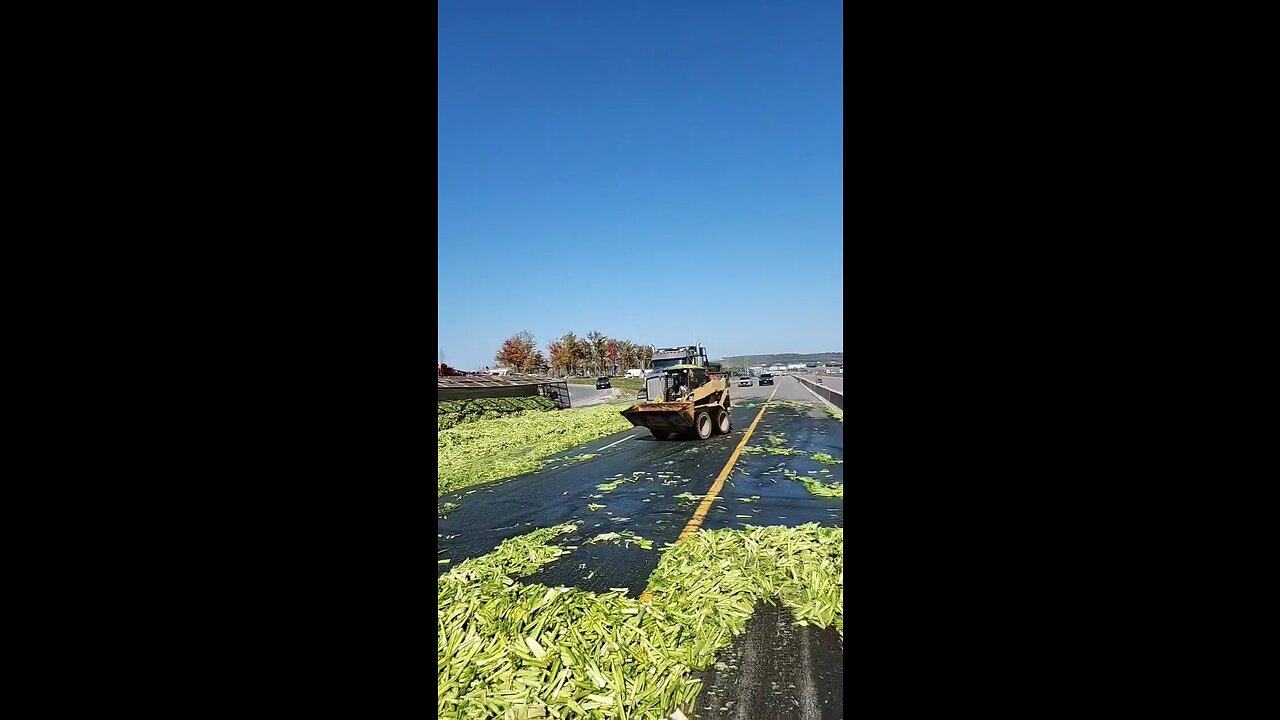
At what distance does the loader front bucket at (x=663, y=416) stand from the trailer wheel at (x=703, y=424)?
27 cm

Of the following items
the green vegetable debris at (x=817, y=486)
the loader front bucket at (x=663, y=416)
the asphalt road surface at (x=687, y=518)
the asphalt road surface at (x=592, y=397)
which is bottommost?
the asphalt road surface at (x=687, y=518)

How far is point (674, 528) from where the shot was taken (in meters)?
6.24

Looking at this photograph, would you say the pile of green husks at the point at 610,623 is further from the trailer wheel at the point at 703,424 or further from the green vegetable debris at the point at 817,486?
the trailer wheel at the point at 703,424

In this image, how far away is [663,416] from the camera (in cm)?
1277

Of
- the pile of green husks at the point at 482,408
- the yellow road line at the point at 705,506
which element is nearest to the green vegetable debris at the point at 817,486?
the yellow road line at the point at 705,506

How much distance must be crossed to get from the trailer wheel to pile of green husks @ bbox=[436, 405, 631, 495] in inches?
114

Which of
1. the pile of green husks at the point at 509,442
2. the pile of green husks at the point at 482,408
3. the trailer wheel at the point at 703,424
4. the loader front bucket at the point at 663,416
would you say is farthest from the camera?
the pile of green husks at the point at 482,408

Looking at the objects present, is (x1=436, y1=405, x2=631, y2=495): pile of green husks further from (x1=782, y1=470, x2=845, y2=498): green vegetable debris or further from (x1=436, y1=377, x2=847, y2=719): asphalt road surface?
(x1=782, y1=470, x2=845, y2=498): green vegetable debris

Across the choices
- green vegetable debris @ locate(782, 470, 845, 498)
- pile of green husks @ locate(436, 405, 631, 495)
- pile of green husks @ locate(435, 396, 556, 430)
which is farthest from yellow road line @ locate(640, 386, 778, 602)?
pile of green husks @ locate(435, 396, 556, 430)

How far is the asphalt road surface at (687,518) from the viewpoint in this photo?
10.2 feet

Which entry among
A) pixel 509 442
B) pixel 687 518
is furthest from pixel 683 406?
pixel 687 518
